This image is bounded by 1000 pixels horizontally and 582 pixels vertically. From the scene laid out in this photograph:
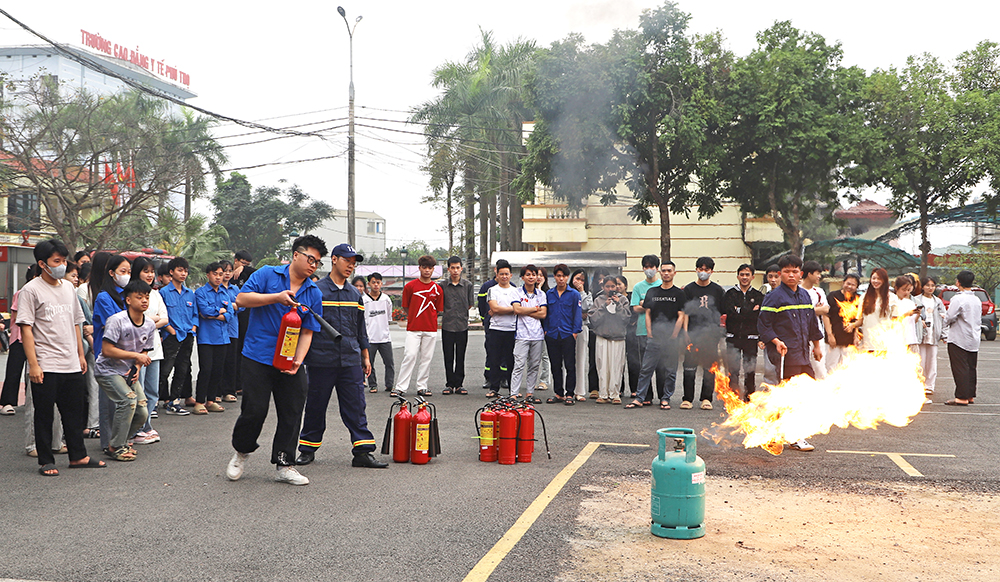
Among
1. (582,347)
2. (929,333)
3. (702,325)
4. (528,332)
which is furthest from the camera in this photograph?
(929,333)

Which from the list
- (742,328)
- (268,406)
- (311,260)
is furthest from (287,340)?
(742,328)

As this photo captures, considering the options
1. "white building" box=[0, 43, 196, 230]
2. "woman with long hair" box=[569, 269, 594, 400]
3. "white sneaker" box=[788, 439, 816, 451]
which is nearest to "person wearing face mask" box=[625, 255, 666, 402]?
"woman with long hair" box=[569, 269, 594, 400]

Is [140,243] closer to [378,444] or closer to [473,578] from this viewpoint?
[378,444]

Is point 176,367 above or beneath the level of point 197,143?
beneath

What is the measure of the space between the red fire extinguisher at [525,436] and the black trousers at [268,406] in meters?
1.93

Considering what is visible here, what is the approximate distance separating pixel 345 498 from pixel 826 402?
473cm

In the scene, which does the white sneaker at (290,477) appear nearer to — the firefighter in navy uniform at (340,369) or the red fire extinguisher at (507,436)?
the firefighter in navy uniform at (340,369)

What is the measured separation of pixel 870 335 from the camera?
11.3 m

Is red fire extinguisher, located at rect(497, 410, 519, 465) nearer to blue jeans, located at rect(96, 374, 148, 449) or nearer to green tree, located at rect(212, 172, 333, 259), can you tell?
blue jeans, located at rect(96, 374, 148, 449)

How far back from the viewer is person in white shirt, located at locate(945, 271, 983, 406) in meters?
11.6

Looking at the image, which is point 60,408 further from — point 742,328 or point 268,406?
point 742,328

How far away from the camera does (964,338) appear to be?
38.1 ft

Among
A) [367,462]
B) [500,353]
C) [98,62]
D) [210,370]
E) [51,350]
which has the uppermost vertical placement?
[98,62]

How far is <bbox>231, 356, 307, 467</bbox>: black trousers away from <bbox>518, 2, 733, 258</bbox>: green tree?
15296 millimetres
